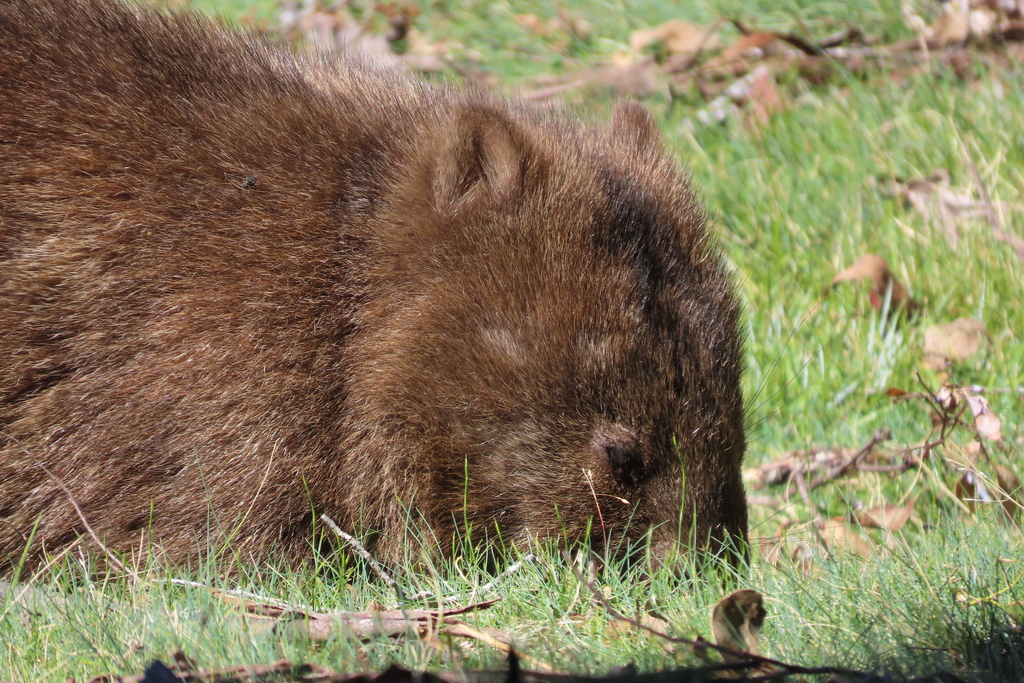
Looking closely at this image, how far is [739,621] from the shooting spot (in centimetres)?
269

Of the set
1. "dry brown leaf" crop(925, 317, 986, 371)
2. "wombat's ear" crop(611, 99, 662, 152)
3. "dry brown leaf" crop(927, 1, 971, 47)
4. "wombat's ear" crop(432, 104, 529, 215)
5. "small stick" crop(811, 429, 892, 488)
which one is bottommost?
"small stick" crop(811, 429, 892, 488)

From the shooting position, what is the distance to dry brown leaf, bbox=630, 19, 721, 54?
25.8ft

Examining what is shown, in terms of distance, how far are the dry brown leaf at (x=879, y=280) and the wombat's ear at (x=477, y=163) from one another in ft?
8.35

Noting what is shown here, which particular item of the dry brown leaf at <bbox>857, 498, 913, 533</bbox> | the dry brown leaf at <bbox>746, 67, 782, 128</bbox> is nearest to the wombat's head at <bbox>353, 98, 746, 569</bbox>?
the dry brown leaf at <bbox>857, 498, 913, 533</bbox>

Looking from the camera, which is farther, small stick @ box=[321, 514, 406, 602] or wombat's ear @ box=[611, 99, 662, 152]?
wombat's ear @ box=[611, 99, 662, 152]

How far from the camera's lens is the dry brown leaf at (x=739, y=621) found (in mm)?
2617

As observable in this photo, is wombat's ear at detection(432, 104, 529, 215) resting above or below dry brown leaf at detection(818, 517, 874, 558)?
above

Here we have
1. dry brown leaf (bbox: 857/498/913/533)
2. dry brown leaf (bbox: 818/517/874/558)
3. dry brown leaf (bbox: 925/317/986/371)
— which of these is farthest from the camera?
dry brown leaf (bbox: 925/317/986/371)

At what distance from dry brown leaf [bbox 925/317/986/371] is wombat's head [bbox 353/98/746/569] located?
1972 millimetres

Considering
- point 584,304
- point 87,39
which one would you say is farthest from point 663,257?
point 87,39

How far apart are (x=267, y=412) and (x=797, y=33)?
5.57 m

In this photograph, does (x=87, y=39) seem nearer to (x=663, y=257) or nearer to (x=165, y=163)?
(x=165, y=163)

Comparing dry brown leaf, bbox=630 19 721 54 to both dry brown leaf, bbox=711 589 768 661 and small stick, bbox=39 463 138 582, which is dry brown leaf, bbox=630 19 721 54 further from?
dry brown leaf, bbox=711 589 768 661

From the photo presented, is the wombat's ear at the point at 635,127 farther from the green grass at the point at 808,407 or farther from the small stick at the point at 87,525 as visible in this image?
the small stick at the point at 87,525
